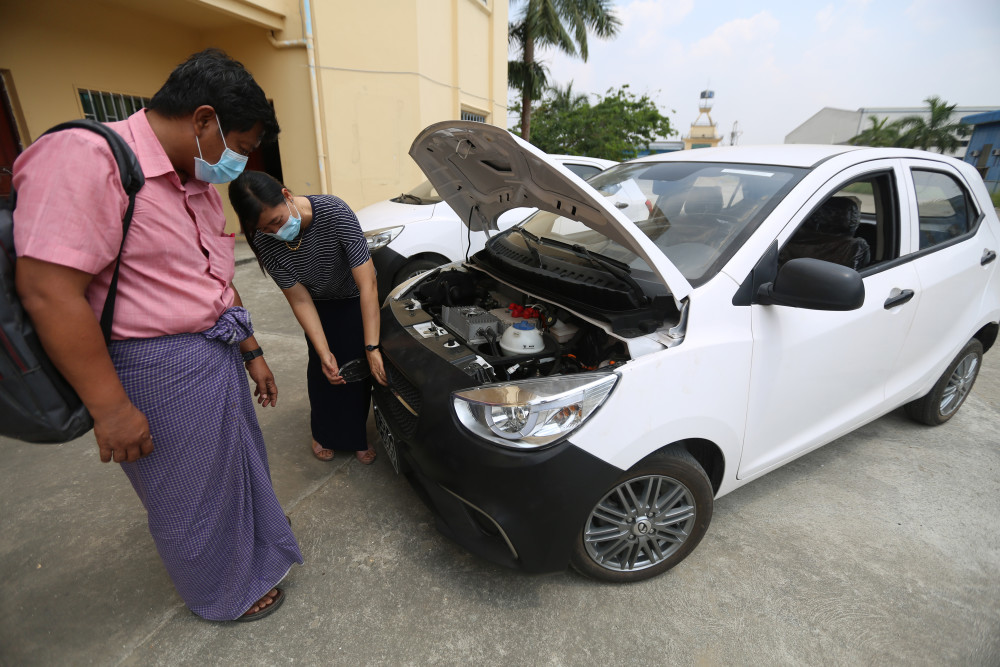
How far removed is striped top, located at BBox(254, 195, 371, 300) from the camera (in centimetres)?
223

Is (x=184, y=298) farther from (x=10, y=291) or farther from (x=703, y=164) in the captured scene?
(x=703, y=164)

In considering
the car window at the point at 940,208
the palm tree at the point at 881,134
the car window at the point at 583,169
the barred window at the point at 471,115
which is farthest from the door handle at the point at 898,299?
the palm tree at the point at 881,134

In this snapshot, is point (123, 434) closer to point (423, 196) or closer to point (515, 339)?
point (515, 339)

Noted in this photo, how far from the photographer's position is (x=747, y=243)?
1915 mm

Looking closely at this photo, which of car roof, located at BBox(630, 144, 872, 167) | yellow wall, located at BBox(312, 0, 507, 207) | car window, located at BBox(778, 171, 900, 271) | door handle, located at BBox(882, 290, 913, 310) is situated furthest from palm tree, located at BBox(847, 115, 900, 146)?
door handle, located at BBox(882, 290, 913, 310)

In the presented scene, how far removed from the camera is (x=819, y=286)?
1739 millimetres

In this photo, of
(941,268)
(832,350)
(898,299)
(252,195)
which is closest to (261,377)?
(252,195)

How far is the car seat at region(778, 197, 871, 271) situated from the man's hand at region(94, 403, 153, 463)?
2.86 m

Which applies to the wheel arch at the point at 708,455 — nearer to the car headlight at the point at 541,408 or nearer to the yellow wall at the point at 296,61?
the car headlight at the point at 541,408

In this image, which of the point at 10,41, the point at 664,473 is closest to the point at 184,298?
the point at 664,473

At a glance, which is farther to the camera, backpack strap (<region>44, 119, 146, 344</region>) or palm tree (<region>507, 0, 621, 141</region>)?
palm tree (<region>507, 0, 621, 141</region>)

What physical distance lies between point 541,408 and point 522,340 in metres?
0.51

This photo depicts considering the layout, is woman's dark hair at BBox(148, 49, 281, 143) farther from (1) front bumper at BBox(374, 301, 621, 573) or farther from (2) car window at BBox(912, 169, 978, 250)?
(2) car window at BBox(912, 169, 978, 250)

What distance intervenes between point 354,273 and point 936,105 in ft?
142
